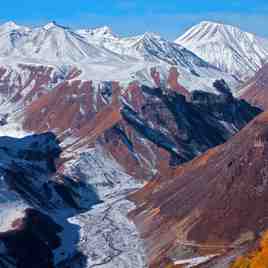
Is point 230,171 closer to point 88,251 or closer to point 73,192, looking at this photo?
point 88,251

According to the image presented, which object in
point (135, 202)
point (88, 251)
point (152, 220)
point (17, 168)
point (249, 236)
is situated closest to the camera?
point (249, 236)

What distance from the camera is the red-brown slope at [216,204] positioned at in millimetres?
106438

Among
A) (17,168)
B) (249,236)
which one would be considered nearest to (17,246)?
(249,236)

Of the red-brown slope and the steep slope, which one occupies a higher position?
the steep slope

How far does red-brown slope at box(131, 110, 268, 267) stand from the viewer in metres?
106

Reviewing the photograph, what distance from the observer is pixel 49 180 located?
166 meters

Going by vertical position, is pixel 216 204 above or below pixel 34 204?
below

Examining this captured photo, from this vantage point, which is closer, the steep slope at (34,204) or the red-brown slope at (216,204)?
the red-brown slope at (216,204)

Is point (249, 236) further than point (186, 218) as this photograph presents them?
No

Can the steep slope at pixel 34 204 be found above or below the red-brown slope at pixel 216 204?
above

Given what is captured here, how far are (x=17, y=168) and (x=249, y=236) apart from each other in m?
71.1

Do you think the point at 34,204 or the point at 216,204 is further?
the point at 34,204

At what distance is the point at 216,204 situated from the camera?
4498 inches

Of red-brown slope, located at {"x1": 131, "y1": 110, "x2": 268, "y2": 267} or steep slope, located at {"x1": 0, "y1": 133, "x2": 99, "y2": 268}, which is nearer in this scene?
red-brown slope, located at {"x1": 131, "y1": 110, "x2": 268, "y2": 267}
